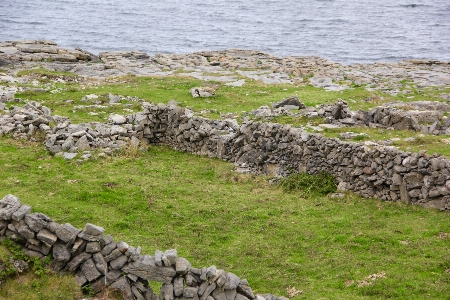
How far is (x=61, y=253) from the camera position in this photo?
15.7 meters

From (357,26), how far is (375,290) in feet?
428

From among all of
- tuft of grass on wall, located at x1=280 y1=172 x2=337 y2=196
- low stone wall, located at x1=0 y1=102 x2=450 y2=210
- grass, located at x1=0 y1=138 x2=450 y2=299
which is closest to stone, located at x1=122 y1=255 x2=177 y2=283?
grass, located at x1=0 y1=138 x2=450 y2=299

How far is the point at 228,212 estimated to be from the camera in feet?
77.6

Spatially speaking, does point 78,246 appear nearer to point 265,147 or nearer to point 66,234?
point 66,234

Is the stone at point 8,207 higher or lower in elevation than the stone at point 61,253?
higher

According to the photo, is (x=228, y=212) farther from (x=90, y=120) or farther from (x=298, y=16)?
(x=298, y=16)

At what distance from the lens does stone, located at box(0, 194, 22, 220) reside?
15.9m

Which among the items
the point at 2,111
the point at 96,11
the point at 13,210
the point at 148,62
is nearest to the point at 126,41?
the point at 148,62

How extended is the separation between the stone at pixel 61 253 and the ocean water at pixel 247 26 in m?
82.5

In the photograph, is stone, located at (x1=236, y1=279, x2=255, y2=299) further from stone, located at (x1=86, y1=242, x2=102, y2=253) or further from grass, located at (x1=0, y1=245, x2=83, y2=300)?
grass, located at (x1=0, y1=245, x2=83, y2=300)

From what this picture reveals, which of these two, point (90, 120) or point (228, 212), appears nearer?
point (228, 212)

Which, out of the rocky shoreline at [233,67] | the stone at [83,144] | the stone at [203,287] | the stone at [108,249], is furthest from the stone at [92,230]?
the rocky shoreline at [233,67]

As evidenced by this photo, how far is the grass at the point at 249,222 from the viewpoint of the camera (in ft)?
59.5

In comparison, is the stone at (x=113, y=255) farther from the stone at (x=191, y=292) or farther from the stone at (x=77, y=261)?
the stone at (x=191, y=292)
